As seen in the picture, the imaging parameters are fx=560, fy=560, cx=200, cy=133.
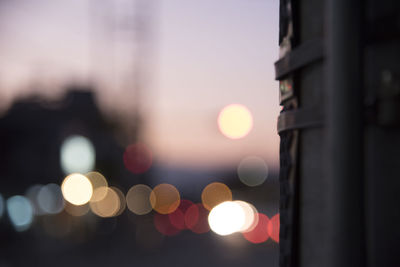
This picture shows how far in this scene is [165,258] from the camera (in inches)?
809

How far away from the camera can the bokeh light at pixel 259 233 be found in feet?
89.0

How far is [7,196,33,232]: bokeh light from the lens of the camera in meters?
21.5

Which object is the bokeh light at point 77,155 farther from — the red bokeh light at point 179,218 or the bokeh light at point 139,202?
the red bokeh light at point 179,218

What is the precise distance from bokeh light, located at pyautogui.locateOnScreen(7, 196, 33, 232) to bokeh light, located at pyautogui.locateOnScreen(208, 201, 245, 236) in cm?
1072

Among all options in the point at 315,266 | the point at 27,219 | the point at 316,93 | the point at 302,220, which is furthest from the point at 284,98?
the point at 27,219

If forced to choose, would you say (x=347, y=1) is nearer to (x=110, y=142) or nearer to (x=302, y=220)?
(x=302, y=220)

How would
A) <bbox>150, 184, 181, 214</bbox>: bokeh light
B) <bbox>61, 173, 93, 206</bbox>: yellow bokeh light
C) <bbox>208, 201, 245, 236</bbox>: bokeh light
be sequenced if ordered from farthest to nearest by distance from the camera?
<bbox>150, 184, 181, 214</bbox>: bokeh light → <bbox>61, 173, 93, 206</bbox>: yellow bokeh light → <bbox>208, 201, 245, 236</bbox>: bokeh light

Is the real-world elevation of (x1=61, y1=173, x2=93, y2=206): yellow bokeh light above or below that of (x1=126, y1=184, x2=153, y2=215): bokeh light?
above

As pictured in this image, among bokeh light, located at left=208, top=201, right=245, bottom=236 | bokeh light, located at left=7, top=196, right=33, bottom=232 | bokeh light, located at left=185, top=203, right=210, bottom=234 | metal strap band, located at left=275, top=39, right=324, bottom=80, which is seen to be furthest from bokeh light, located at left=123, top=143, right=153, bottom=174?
metal strap band, located at left=275, top=39, right=324, bottom=80

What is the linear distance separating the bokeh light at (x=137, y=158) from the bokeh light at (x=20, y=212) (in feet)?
162

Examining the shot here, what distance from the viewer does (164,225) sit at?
38312mm

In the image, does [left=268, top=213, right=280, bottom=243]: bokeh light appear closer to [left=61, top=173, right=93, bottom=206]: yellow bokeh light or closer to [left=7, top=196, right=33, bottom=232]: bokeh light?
[left=61, top=173, right=93, bottom=206]: yellow bokeh light

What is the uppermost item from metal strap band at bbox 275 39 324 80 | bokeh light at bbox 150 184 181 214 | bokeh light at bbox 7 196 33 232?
metal strap band at bbox 275 39 324 80

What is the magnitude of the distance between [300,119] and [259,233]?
1075 inches
